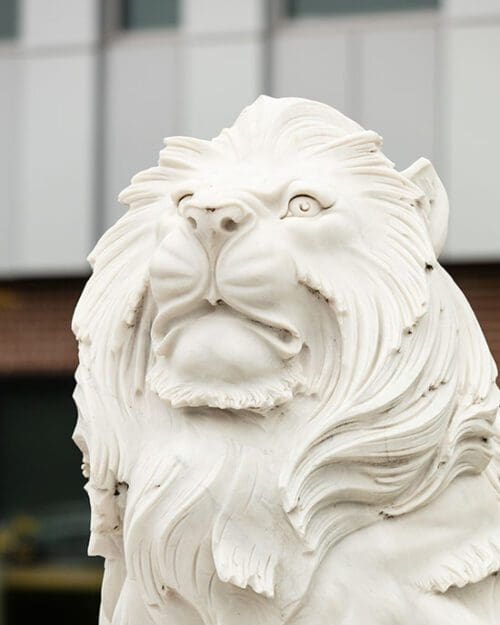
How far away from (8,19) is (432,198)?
8.11 meters

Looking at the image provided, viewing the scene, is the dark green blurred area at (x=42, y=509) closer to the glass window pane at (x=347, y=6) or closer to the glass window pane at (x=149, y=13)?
the glass window pane at (x=149, y=13)

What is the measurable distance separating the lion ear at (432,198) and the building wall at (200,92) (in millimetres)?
6364

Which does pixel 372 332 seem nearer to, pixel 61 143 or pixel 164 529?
pixel 164 529

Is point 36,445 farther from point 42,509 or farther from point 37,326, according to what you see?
point 37,326

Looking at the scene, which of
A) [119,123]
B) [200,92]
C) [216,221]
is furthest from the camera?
[119,123]

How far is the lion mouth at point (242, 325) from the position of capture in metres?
2.98

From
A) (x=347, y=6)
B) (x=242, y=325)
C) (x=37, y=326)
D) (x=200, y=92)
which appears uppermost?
(x=347, y=6)

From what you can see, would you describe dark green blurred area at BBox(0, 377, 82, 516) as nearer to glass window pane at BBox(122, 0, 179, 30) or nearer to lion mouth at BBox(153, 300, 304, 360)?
glass window pane at BBox(122, 0, 179, 30)

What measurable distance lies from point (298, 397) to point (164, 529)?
1.15ft

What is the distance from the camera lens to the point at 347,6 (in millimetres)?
10281

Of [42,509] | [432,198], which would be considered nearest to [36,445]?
[42,509]

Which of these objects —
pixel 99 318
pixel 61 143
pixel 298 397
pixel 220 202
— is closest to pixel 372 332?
pixel 298 397

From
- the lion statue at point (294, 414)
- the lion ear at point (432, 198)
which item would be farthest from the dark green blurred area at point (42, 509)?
the lion statue at point (294, 414)

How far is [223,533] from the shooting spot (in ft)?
9.50
